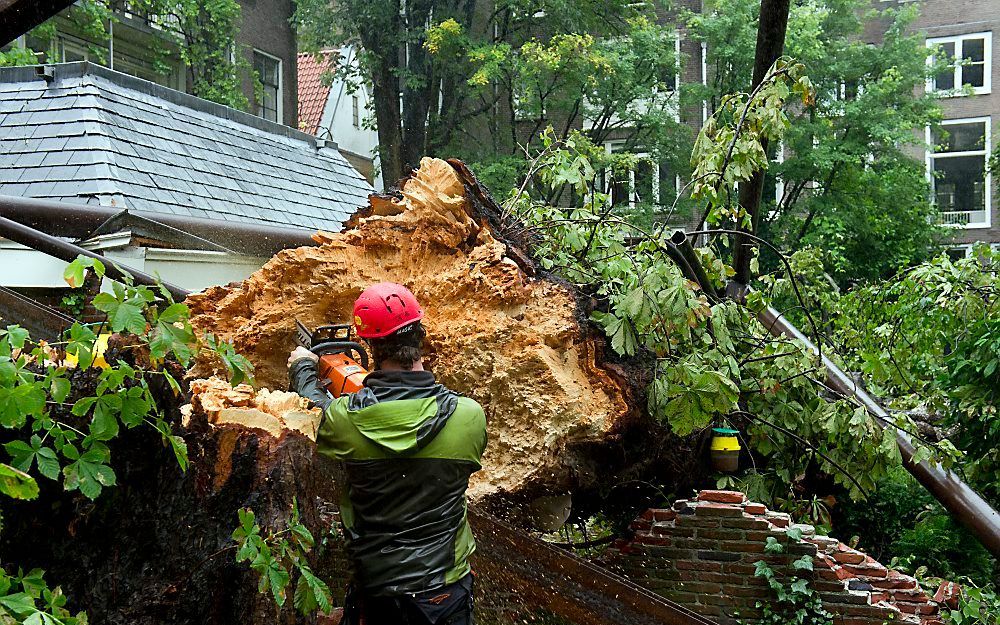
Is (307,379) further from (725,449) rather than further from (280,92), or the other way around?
(280,92)

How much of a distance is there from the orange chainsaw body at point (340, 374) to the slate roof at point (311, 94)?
840 inches

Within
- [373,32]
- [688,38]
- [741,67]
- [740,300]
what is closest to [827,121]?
[741,67]

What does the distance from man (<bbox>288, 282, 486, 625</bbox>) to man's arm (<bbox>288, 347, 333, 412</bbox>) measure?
280 millimetres

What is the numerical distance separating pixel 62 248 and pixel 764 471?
4.30m

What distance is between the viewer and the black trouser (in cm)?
287

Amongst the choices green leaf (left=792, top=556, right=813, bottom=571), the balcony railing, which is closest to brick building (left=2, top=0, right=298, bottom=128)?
green leaf (left=792, top=556, right=813, bottom=571)

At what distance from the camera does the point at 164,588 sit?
8.14 feet

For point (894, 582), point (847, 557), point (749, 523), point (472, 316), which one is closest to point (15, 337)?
point (472, 316)

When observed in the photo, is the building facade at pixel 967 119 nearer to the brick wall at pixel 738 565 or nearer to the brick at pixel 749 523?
the brick wall at pixel 738 565

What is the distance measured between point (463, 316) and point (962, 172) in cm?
2445

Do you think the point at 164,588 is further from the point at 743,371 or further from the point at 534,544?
the point at 743,371

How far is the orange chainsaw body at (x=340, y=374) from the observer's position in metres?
3.48

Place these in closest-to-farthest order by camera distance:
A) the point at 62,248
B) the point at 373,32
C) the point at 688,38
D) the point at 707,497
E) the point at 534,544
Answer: the point at 534,544 < the point at 62,248 < the point at 707,497 < the point at 373,32 < the point at 688,38

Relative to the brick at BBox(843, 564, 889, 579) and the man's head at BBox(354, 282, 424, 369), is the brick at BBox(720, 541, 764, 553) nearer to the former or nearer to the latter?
the brick at BBox(843, 564, 889, 579)
